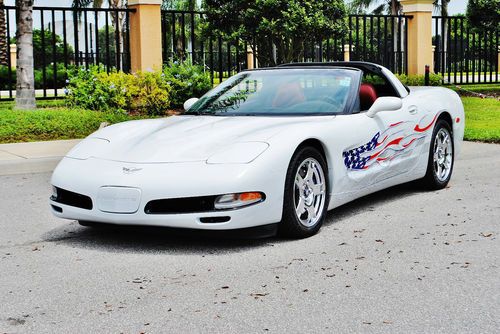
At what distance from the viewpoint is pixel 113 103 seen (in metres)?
16.7

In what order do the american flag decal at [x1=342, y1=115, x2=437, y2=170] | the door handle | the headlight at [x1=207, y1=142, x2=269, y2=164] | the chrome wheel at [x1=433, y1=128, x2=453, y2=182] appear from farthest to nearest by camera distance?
the chrome wheel at [x1=433, y1=128, x2=453, y2=182] → the door handle → the american flag decal at [x1=342, y1=115, x2=437, y2=170] → the headlight at [x1=207, y1=142, x2=269, y2=164]

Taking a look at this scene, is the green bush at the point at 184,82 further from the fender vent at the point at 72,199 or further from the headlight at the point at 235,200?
the headlight at the point at 235,200

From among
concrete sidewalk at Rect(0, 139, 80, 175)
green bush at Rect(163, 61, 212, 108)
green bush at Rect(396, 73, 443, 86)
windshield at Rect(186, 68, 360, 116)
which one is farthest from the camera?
green bush at Rect(396, 73, 443, 86)

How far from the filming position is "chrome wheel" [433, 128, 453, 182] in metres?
8.70

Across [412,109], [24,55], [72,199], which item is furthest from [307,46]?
[72,199]

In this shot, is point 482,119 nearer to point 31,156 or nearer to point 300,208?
point 31,156

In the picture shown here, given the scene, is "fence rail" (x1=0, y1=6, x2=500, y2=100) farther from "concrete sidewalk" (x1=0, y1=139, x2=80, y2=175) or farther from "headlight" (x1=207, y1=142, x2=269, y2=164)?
"headlight" (x1=207, y1=142, x2=269, y2=164)

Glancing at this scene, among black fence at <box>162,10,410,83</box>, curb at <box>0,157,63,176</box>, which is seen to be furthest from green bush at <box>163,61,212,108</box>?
curb at <box>0,157,63,176</box>

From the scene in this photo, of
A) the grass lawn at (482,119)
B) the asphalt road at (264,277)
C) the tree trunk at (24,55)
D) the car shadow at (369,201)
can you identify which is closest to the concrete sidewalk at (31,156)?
the tree trunk at (24,55)

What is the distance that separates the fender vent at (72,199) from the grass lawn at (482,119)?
933 cm

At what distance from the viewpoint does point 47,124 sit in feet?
47.5

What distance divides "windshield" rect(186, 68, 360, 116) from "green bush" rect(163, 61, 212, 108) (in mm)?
9717

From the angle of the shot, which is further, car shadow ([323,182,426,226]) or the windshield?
car shadow ([323,182,426,226])

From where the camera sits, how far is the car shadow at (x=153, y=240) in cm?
599
